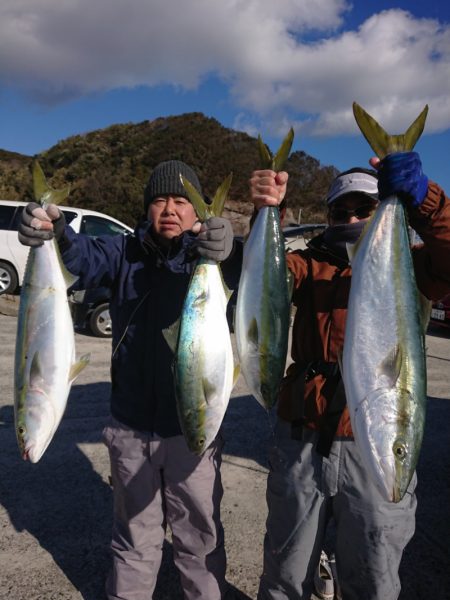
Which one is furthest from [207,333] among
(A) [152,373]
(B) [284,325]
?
(A) [152,373]

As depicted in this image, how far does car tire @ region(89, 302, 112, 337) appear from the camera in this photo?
8297 mm

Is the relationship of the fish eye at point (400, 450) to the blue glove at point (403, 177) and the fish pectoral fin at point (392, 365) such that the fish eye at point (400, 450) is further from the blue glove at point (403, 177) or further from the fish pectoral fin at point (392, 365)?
the blue glove at point (403, 177)

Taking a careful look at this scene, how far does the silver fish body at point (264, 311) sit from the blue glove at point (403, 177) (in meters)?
0.48

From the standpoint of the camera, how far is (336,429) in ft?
6.94

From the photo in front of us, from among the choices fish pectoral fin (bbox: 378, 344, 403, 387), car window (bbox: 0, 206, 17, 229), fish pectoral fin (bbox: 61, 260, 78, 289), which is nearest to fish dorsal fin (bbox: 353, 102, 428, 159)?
fish pectoral fin (bbox: 378, 344, 403, 387)

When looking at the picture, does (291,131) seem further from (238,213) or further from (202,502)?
(238,213)

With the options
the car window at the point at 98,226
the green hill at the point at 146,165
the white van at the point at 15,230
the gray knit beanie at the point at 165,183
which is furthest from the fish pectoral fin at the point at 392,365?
the green hill at the point at 146,165

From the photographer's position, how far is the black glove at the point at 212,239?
202cm

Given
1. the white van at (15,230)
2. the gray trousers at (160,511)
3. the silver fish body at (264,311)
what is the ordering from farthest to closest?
the white van at (15,230), the gray trousers at (160,511), the silver fish body at (264,311)

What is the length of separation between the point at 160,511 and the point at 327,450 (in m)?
1.05

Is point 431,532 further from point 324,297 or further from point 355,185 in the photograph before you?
point 355,185

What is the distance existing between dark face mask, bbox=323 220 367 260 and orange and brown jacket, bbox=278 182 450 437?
4 cm

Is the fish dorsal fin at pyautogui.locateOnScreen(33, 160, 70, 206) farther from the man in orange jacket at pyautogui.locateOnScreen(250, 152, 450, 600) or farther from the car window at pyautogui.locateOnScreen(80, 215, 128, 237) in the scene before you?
the car window at pyautogui.locateOnScreen(80, 215, 128, 237)

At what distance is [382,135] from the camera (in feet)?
5.92
